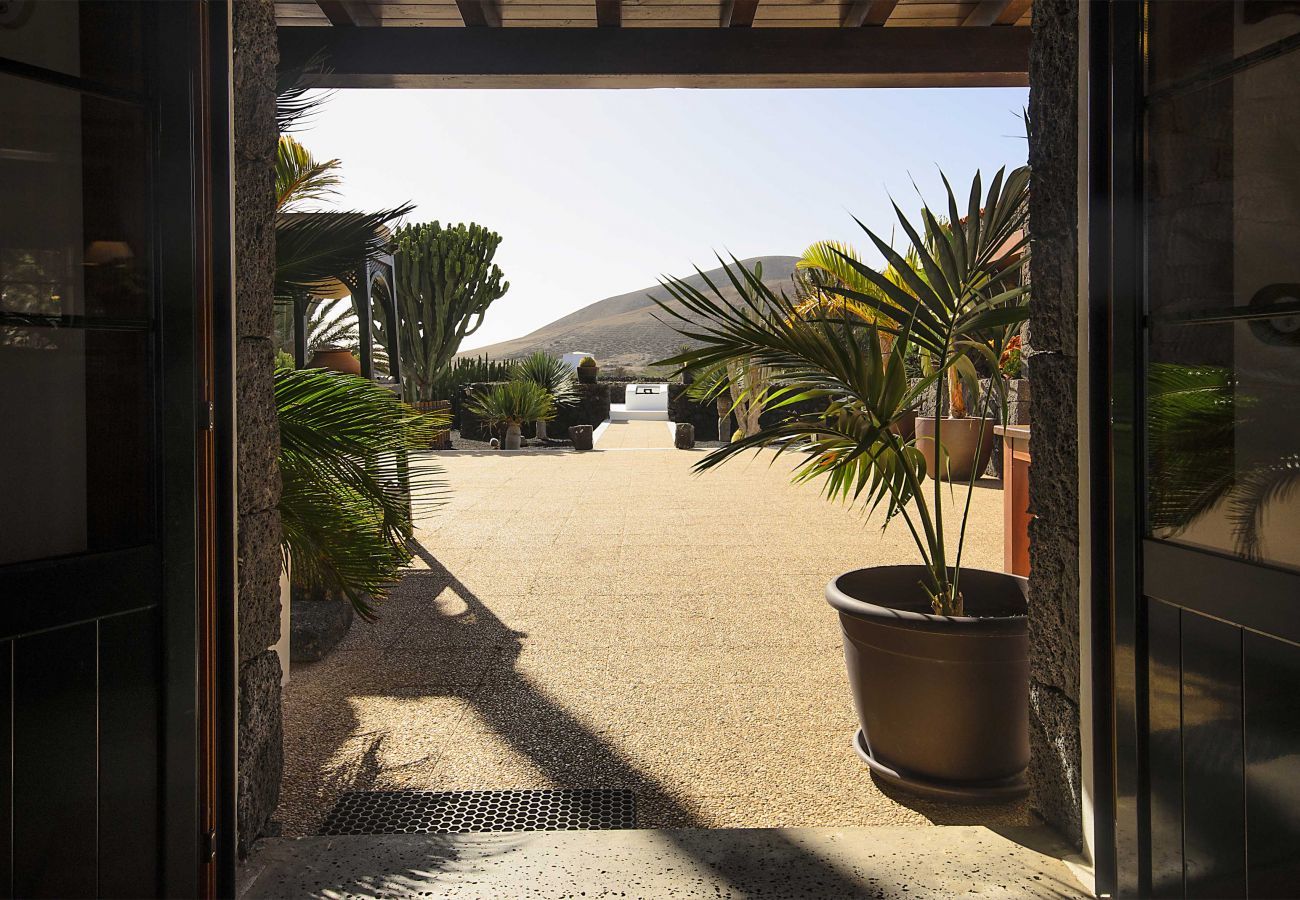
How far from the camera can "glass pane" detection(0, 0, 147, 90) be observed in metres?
1.33

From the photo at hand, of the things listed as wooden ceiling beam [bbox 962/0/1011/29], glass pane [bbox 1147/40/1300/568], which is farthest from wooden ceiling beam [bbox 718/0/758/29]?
glass pane [bbox 1147/40/1300/568]

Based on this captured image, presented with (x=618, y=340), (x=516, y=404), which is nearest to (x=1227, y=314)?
(x=516, y=404)

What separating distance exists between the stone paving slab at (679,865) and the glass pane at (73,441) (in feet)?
2.68

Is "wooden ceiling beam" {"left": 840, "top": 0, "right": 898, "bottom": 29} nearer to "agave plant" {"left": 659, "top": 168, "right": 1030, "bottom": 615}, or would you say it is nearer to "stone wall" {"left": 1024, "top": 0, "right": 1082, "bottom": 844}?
"agave plant" {"left": 659, "top": 168, "right": 1030, "bottom": 615}

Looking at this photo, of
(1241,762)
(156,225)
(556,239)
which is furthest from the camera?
(556,239)

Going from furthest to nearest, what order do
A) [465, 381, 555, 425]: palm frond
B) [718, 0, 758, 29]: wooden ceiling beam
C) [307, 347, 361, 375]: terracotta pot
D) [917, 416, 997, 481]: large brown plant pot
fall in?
[465, 381, 555, 425]: palm frond → [917, 416, 997, 481]: large brown plant pot → [307, 347, 361, 375]: terracotta pot → [718, 0, 758, 29]: wooden ceiling beam

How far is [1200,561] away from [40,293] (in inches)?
78.5

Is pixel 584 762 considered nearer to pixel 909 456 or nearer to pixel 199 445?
pixel 909 456

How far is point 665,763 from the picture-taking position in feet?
8.04

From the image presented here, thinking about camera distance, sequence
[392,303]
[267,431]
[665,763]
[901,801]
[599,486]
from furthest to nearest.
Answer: [599,486] → [392,303] → [665,763] → [901,801] → [267,431]

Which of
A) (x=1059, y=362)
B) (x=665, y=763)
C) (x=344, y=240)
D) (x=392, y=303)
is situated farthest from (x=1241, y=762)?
(x=392, y=303)

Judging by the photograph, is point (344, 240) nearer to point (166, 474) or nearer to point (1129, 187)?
point (166, 474)

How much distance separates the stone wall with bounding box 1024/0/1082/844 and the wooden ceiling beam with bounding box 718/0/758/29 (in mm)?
1269

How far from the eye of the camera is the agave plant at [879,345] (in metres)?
2.10
